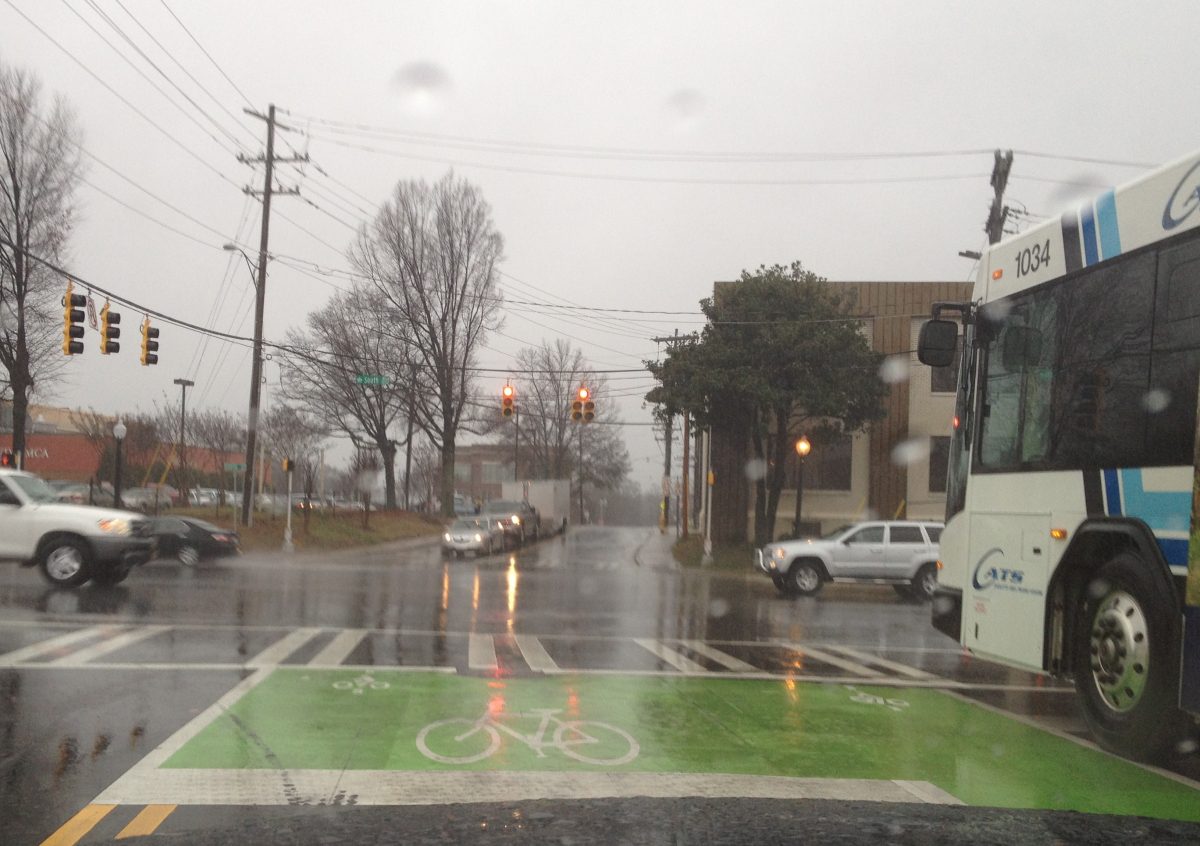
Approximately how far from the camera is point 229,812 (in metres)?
5.45

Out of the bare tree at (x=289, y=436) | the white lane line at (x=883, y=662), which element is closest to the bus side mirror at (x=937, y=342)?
the white lane line at (x=883, y=662)

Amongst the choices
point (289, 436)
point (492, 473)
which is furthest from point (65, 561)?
point (492, 473)

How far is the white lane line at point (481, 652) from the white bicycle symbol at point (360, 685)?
1.35 m

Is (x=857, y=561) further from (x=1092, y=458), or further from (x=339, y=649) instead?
(x=1092, y=458)

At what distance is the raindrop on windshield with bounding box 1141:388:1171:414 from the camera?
20.9 feet

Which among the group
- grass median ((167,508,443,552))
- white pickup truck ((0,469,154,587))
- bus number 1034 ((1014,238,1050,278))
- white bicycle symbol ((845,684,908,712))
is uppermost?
bus number 1034 ((1014,238,1050,278))

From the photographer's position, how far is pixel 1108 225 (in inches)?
281

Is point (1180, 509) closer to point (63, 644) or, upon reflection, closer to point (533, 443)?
point (63, 644)

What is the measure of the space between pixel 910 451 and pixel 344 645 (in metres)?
24.5

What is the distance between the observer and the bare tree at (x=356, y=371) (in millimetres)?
45719

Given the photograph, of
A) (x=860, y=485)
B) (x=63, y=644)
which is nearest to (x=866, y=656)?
(x=63, y=644)

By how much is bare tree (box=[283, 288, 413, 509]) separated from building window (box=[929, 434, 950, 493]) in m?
20.9

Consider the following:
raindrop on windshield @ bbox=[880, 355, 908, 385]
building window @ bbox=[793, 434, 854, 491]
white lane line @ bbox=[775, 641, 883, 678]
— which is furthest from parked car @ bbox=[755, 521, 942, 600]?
building window @ bbox=[793, 434, 854, 491]

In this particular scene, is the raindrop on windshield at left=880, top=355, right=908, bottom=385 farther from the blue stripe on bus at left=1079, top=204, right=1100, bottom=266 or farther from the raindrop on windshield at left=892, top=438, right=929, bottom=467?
the blue stripe on bus at left=1079, top=204, right=1100, bottom=266
